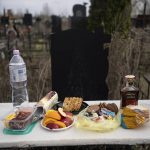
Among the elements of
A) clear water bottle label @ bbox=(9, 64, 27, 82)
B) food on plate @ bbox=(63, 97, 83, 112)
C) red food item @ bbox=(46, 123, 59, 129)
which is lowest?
red food item @ bbox=(46, 123, 59, 129)

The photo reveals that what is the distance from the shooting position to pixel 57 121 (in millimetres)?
1616

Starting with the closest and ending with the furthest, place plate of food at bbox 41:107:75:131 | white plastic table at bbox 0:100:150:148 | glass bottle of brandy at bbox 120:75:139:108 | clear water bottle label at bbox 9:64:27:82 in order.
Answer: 1. white plastic table at bbox 0:100:150:148
2. plate of food at bbox 41:107:75:131
3. glass bottle of brandy at bbox 120:75:139:108
4. clear water bottle label at bbox 9:64:27:82

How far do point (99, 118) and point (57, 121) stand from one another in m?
0.24

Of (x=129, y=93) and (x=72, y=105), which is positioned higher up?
(x=129, y=93)

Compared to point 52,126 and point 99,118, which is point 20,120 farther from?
point 99,118

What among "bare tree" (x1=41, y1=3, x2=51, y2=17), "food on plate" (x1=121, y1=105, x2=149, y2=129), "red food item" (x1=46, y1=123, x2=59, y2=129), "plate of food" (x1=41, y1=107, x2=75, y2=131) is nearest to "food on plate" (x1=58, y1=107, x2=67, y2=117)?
"plate of food" (x1=41, y1=107, x2=75, y2=131)

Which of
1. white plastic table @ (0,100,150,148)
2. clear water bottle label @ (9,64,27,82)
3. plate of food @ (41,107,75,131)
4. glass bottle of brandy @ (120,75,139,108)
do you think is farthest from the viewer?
clear water bottle label @ (9,64,27,82)

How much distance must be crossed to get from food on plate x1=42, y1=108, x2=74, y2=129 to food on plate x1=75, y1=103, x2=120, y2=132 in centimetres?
6

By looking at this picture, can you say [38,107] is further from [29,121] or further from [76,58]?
[76,58]

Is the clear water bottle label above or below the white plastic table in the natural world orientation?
above

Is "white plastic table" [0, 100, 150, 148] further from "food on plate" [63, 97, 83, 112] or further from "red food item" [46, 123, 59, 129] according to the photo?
"food on plate" [63, 97, 83, 112]

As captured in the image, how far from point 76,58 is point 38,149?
2.15 metres

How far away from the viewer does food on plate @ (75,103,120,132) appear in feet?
5.09

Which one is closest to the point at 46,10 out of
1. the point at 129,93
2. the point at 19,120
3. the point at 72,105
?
the point at 72,105
